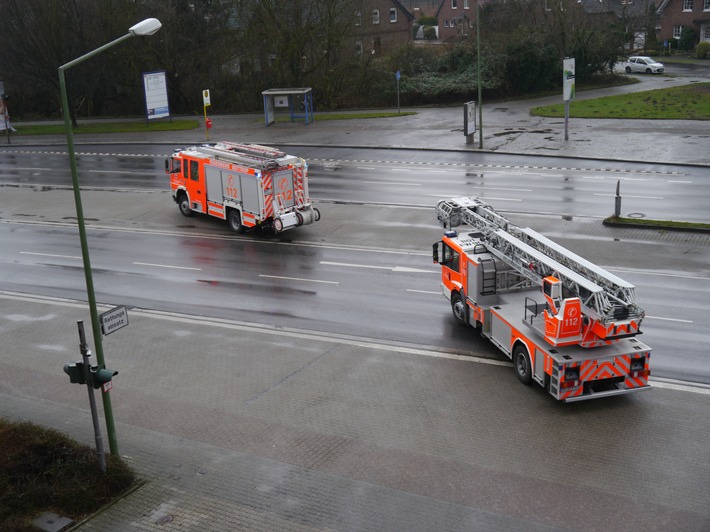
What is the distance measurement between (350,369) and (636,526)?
727 centimetres

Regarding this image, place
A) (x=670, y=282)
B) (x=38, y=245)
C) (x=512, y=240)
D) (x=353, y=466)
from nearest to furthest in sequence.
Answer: (x=353, y=466) < (x=512, y=240) < (x=670, y=282) < (x=38, y=245)

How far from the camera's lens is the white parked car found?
6241 cm

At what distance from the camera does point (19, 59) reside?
56.0 metres

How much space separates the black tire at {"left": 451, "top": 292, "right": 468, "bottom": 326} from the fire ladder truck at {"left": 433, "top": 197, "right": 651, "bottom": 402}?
36mm

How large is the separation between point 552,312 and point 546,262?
3.86ft

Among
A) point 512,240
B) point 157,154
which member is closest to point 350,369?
point 512,240

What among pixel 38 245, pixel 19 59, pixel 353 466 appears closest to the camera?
pixel 353 466

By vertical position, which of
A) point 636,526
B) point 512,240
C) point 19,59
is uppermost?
point 19,59

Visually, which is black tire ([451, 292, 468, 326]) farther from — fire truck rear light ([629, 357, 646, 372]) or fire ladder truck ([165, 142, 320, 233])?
fire ladder truck ([165, 142, 320, 233])

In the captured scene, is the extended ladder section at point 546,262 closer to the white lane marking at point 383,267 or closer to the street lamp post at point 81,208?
the white lane marking at point 383,267

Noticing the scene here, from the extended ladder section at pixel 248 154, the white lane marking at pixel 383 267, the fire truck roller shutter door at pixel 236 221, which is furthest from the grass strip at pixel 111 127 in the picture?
the white lane marking at pixel 383 267

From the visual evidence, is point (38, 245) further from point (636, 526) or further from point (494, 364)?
point (636, 526)

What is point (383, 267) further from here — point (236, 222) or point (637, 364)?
point (637, 364)

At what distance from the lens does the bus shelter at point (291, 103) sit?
2057 inches
